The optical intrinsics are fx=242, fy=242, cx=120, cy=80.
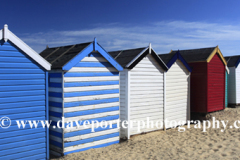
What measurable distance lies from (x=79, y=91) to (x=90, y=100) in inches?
21.2

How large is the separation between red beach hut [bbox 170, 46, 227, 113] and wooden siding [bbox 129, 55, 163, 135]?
3873mm

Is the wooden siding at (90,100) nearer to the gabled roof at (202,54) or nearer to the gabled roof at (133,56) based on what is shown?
the gabled roof at (133,56)

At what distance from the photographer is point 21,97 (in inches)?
257

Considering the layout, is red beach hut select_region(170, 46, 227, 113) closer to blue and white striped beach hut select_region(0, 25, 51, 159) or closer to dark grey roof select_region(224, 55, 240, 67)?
dark grey roof select_region(224, 55, 240, 67)

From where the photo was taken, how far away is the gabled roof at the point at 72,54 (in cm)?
727

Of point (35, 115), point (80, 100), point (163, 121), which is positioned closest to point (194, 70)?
point (163, 121)

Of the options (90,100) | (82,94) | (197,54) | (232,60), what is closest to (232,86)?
(232,60)

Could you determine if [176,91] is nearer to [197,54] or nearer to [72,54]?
[197,54]

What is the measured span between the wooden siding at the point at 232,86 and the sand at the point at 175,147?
721 centimetres

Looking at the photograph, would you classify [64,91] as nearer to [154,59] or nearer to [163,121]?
[154,59]

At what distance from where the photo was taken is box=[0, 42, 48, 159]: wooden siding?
→ 20.6ft

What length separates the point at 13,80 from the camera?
21.0 ft

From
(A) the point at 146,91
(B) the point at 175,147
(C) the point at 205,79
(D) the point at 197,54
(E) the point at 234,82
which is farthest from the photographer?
(E) the point at 234,82

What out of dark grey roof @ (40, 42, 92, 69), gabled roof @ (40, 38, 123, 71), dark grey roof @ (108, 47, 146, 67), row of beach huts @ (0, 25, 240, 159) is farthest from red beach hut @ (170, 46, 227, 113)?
dark grey roof @ (40, 42, 92, 69)
